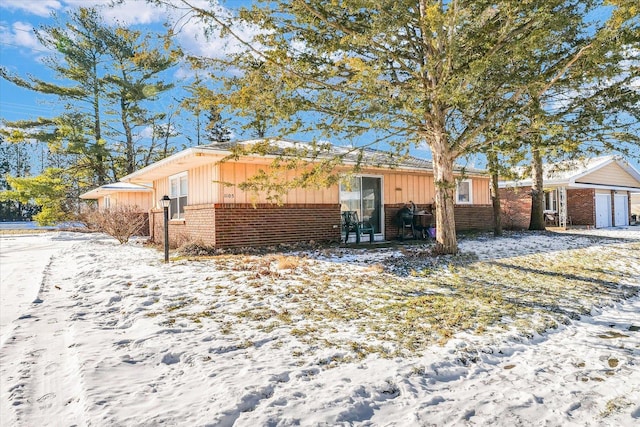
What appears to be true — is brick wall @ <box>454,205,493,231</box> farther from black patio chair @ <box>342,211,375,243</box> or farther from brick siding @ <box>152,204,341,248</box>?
brick siding @ <box>152,204,341,248</box>

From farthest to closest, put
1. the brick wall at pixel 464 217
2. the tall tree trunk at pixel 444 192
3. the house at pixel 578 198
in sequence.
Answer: the house at pixel 578 198 → the brick wall at pixel 464 217 → the tall tree trunk at pixel 444 192

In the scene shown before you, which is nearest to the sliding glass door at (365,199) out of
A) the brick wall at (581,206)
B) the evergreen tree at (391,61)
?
the evergreen tree at (391,61)

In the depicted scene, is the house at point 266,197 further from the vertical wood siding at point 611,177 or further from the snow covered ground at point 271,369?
the vertical wood siding at point 611,177

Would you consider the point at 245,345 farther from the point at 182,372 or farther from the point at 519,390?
the point at 519,390

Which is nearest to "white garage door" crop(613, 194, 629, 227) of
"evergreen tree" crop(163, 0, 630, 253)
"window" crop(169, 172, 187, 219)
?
"evergreen tree" crop(163, 0, 630, 253)

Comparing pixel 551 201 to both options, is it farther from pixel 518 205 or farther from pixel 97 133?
pixel 97 133

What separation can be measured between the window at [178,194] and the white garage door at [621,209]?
2329 centimetres

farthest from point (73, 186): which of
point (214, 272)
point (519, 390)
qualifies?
point (519, 390)

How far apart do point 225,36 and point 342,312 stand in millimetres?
4917

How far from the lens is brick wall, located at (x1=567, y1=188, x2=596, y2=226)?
19656mm

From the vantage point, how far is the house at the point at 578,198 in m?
19.2

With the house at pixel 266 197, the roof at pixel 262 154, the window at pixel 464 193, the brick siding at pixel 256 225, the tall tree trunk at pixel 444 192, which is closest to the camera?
the roof at pixel 262 154

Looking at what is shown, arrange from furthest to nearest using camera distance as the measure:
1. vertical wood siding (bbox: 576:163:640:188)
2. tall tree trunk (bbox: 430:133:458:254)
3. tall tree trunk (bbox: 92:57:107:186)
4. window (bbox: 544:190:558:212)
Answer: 1. tall tree trunk (bbox: 92:57:107:186)
2. window (bbox: 544:190:558:212)
3. vertical wood siding (bbox: 576:163:640:188)
4. tall tree trunk (bbox: 430:133:458:254)

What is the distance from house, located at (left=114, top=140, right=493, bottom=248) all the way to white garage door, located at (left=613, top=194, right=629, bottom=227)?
1353 cm
